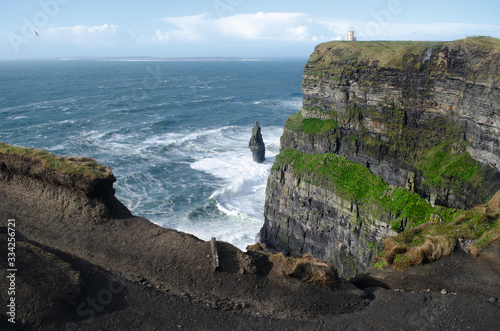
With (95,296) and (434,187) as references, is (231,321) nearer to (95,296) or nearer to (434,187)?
(95,296)

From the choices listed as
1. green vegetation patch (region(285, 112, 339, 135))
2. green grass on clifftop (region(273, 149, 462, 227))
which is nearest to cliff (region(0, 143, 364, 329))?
green grass on clifftop (region(273, 149, 462, 227))

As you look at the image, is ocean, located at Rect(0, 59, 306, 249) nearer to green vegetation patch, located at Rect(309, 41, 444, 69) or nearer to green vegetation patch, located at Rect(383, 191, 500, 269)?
green vegetation patch, located at Rect(309, 41, 444, 69)

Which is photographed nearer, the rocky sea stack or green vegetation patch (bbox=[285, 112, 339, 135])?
the rocky sea stack

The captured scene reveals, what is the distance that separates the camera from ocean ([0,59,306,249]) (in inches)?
1940

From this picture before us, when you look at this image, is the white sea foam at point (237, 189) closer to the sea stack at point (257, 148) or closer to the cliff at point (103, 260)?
the sea stack at point (257, 148)

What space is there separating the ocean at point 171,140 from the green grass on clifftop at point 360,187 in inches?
419

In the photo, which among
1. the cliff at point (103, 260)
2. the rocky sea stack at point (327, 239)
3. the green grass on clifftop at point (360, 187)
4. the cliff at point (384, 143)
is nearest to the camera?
the cliff at point (103, 260)

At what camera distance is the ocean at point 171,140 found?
162 feet

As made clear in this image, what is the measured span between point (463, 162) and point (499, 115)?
16.0 feet

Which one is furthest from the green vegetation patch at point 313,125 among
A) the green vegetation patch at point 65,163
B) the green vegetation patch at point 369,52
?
the green vegetation patch at point 65,163

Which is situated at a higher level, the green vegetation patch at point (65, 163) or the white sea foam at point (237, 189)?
the green vegetation patch at point (65, 163)

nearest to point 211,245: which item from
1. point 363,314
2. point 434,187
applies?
point 363,314

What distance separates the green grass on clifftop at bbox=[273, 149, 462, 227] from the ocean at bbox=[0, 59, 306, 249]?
1065 cm

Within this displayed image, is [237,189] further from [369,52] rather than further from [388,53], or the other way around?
[388,53]
